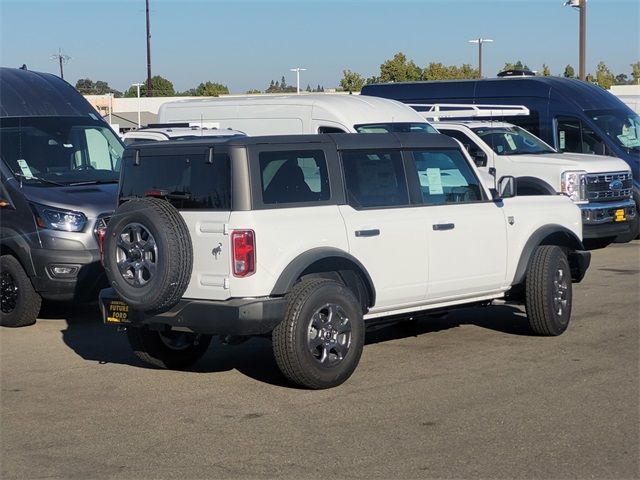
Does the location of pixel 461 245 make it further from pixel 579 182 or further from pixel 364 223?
pixel 579 182

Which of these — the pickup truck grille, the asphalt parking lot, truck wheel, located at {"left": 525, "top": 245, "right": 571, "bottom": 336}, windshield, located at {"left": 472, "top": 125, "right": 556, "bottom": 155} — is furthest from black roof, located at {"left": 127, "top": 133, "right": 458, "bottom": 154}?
windshield, located at {"left": 472, "top": 125, "right": 556, "bottom": 155}

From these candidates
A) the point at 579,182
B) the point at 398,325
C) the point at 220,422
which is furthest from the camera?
the point at 579,182

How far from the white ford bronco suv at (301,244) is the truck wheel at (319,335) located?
11 mm

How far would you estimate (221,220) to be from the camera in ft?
24.9

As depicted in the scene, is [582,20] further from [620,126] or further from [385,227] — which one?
[385,227]

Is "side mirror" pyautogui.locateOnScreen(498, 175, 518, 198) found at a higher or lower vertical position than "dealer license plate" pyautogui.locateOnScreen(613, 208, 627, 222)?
higher

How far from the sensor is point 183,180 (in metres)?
8.00

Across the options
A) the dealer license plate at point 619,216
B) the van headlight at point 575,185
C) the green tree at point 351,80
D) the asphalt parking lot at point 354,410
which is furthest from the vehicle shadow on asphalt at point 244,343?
the green tree at point 351,80

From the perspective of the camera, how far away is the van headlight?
1600cm

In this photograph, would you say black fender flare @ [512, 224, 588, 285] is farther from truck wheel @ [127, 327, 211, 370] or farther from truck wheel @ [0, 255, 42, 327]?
truck wheel @ [0, 255, 42, 327]

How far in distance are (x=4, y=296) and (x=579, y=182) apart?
8961 millimetres

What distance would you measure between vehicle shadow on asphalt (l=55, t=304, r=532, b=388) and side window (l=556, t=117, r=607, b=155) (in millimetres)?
7998

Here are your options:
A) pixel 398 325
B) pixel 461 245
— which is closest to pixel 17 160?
pixel 398 325

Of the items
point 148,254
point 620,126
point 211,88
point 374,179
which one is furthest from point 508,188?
point 211,88
